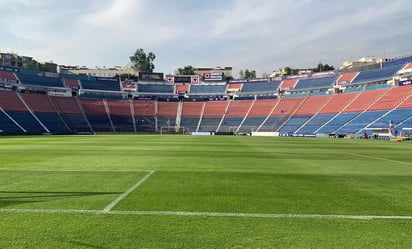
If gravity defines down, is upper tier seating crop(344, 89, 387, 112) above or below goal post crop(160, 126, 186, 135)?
above

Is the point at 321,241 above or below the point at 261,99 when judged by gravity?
below

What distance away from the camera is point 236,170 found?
566 inches

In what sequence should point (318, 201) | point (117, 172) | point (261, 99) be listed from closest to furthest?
point (318, 201), point (117, 172), point (261, 99)

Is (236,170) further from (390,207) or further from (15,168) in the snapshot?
(15,168)

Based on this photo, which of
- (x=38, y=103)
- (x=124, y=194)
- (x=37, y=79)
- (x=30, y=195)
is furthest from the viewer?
(x=37, y=79)

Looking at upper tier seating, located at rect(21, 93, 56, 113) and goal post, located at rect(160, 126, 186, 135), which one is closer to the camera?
upper tier seating, located at rect(21, 93, 56, 113)

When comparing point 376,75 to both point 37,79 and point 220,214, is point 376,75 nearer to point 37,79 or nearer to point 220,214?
point 220,214

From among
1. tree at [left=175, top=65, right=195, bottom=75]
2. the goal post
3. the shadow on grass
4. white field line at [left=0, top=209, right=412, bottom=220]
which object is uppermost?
tree at [left=175, top=65, right=195, bottom=75]

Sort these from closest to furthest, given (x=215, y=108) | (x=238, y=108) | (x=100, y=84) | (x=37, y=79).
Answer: (x=37, y=79) → (x=238, y=108) → (x=215, y=108) → (x=100, y=84)

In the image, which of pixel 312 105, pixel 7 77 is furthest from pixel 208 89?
pixel 7 77

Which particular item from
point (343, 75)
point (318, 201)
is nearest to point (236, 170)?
point (318, 201)

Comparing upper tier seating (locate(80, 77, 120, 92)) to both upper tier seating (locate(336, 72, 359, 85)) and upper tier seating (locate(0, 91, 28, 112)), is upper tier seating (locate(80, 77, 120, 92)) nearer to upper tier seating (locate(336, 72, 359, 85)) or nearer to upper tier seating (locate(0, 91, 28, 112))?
upper tier seating (locate(0, 91, 28, 112))

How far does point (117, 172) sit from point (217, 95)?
306ft

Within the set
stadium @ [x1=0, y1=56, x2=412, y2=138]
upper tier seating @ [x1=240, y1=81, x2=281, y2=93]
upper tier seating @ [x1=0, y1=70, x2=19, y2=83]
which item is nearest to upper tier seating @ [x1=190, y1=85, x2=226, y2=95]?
stadium @ [x1=0, y1=56, x2=412, y2=138]
